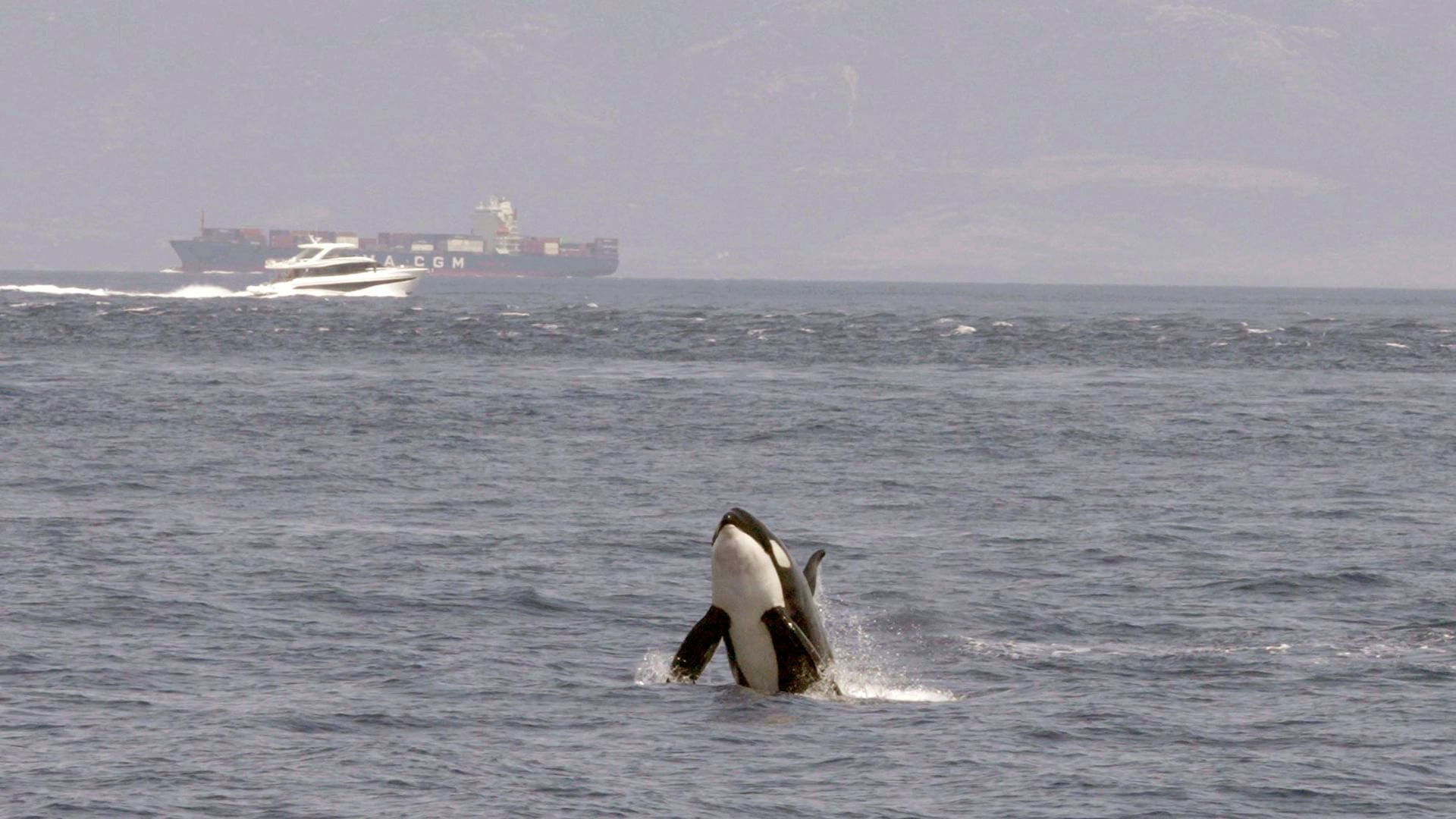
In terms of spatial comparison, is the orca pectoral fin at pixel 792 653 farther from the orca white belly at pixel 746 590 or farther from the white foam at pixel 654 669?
the white foam at pixel 654 669

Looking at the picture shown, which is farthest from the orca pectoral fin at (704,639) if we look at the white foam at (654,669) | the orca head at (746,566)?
the white foam at (654,669)

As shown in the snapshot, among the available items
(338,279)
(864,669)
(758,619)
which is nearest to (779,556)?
(758,619)

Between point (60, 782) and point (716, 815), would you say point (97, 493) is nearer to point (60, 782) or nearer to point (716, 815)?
point (60, 782)

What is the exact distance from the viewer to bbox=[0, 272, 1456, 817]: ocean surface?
1769 centimetres

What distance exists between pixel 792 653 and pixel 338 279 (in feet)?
394

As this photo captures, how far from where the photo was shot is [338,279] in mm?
137250

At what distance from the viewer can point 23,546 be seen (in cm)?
2859

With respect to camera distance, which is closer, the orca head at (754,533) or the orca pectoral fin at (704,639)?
the orca head at (754,533)

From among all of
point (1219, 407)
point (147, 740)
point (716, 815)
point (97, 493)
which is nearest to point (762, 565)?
point (716, 815)

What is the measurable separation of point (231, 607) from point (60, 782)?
762 cm

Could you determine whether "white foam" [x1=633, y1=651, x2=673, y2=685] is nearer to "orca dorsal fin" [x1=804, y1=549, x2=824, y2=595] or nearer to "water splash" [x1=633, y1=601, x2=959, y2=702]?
"water splash" [x1=633, y1=601, x2=959, y2=702]

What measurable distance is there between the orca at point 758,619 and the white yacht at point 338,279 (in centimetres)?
11793

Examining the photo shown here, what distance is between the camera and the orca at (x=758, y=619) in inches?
769

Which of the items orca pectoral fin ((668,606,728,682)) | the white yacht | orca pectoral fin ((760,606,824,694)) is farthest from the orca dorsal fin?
the white yacht
